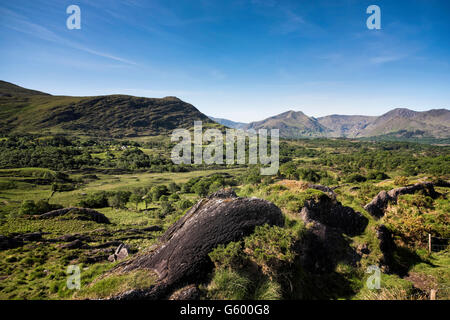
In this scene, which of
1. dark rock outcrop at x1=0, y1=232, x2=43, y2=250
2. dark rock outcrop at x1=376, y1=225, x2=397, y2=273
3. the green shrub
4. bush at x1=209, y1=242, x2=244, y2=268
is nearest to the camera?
the green shrub

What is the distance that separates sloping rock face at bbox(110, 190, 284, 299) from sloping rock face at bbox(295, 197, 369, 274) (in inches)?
74.6

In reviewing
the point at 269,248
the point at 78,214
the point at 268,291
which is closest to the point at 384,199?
the point at 269,248

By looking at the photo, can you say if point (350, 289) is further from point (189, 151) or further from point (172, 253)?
point (189, 151)

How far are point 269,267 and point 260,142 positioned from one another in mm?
173597

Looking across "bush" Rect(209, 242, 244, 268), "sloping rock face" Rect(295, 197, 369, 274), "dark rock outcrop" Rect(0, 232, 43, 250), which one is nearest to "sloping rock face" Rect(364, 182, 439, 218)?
"sloping rock face" Rect(295, 197, 369, 274)

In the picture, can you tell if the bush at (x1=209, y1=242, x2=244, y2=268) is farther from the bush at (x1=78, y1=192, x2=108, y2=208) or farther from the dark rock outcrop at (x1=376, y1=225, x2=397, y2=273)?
the bush at (x1=78, y1=192, x2=108, y2=208)

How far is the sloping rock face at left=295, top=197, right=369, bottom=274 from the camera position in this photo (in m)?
9.97

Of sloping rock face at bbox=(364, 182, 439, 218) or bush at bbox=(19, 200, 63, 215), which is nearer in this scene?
sloping rock face at bbox=(364, 182, 439, 218)

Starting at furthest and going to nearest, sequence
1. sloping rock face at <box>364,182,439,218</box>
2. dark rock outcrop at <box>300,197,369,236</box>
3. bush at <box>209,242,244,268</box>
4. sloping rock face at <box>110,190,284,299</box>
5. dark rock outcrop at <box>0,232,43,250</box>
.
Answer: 1. dark rock outcrop at <box>0,232,43,250</box>
2. sloping rock face at <box>364,182,439,218</box>
3. dark rock outcrop at <box>300,197,369,236</box>
4. bush at <box>209,242,244,268</box>
5. sloping rock face at <box>110,190,284,299</box>

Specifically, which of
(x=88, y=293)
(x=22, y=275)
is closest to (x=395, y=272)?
(x=88, y=293)

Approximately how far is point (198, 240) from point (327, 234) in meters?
7.11

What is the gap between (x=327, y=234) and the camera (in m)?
10.9

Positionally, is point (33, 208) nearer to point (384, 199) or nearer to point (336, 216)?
point (336, 216)

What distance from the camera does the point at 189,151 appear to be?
15862 centimetres
